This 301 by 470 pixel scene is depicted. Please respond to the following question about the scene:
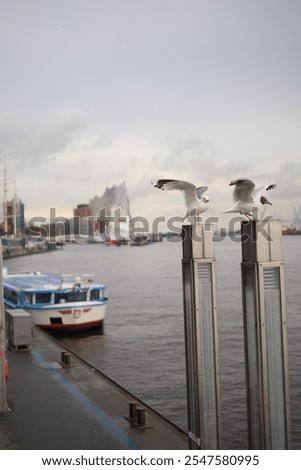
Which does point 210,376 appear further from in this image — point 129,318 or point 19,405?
point 129,318

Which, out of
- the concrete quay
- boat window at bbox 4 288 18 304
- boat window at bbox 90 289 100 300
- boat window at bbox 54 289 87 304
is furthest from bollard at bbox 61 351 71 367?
boat window at bbox 4 288 18 304

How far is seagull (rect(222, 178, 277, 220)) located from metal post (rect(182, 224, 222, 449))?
57 centimetres

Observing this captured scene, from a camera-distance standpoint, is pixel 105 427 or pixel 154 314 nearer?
pixel 105 427

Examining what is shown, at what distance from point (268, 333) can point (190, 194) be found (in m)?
1.88

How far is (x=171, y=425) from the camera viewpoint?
966 cm

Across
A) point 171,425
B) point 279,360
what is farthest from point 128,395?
point 279,360

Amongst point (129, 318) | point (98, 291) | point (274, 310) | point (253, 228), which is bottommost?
point (129, 318)

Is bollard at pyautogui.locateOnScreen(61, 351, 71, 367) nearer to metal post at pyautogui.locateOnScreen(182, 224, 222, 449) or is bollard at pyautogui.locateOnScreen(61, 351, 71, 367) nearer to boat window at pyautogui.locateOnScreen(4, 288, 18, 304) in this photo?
metal post at pyautogui.locateOnScreen(182, 224, 222, 449)

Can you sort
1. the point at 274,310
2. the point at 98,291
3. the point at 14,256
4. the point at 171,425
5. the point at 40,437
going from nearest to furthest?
the point at 274,310, the point at 40,437, the point at 171,425, the point at 98,291, the point at 14,256

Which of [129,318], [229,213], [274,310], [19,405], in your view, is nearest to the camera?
[274,310]

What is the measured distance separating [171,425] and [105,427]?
1.17 m

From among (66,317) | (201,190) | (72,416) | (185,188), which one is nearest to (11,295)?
(66,317)

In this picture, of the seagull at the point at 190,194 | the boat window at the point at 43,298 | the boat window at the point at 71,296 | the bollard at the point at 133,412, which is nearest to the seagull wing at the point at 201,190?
the seagull at the point at 190,194

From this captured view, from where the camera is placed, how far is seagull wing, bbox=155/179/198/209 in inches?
260
